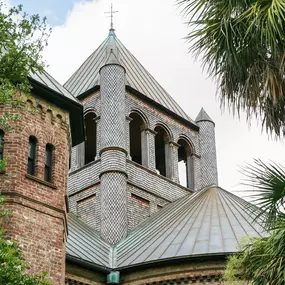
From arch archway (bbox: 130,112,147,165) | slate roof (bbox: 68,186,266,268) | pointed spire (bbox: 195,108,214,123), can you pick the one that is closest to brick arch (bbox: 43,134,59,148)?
slate roof (bbox: 68,186,266,268)

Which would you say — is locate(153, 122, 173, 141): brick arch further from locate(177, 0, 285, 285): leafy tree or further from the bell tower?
locate(177, 0, 285, 285): leafy tree

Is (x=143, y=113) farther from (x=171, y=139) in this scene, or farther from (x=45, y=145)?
(x=45, y=145)

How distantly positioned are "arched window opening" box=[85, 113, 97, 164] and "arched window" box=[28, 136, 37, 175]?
12856 millimetres

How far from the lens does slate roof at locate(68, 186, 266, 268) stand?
883 inches

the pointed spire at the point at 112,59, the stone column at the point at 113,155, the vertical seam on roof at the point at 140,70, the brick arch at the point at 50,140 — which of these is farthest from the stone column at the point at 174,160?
the brick arch at the point at 50,140

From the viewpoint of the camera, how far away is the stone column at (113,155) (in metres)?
27.1

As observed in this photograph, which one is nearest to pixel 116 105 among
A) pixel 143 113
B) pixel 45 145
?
pixel 143 113

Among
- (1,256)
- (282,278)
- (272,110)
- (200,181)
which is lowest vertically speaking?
(282,278)

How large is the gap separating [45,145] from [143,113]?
511 inches

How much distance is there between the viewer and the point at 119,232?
26828 millimetres

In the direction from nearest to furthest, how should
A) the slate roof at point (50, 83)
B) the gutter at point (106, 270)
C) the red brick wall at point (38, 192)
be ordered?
1. the red brick wall at point (38, 192)
2. the slate roof at point (50, 83)
3. the gutter at point (106, 270)

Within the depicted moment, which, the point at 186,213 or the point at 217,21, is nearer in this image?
the point at 217,21

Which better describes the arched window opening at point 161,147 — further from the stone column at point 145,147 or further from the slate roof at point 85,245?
the slate roof at point 85,245

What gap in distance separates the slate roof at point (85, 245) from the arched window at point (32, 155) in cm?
471
